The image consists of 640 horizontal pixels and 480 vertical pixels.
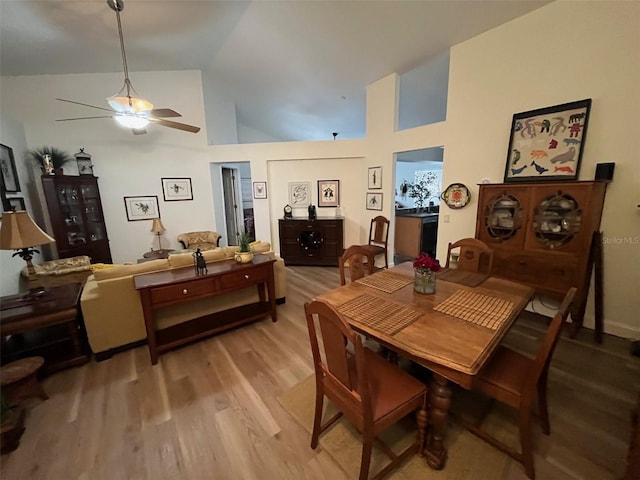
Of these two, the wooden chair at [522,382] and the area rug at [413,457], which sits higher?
the wooden chair at [522,382]

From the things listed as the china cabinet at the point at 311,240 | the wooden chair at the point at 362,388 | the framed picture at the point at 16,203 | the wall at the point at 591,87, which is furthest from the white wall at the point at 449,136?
the wooden chair at the point at 362,388

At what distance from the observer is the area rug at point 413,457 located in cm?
139

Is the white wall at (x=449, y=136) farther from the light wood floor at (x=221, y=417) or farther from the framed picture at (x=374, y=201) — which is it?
the light wood floor at (x=221, y=417)

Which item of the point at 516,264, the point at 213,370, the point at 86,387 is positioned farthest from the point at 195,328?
the point at 516,264

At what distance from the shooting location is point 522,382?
138 cm

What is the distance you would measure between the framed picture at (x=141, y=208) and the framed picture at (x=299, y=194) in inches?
107

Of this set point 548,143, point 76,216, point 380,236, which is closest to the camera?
point 548,143

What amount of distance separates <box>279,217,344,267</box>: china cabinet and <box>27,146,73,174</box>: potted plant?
12.2 ft

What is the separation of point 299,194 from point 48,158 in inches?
161

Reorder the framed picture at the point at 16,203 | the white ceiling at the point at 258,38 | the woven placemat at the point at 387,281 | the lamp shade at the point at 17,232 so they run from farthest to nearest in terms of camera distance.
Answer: the framed picture at the point at 16,203 → the white ceiling at the point at 258,38 → the lamp shade at the point at 17,232 → the woven placemat at the point at 387,281

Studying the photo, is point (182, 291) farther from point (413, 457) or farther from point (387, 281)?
point (413, 457)

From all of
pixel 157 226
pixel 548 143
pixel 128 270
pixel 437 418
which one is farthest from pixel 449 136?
pixel 157 226

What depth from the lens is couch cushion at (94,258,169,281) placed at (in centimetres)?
238

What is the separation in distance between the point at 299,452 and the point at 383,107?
4672 millimetres
